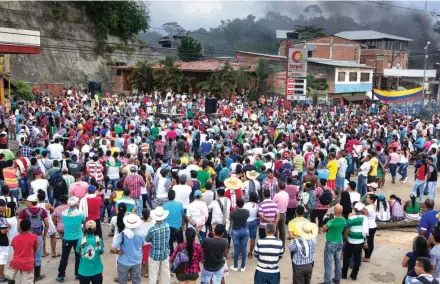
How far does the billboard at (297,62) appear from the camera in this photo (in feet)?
59.1

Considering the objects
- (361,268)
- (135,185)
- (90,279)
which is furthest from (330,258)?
(135,185)

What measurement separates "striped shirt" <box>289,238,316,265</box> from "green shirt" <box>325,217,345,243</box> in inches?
27.5

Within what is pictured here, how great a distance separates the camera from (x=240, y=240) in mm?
7699

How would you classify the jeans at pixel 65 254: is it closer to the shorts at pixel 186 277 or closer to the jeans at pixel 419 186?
the shorts at pixel 186 277

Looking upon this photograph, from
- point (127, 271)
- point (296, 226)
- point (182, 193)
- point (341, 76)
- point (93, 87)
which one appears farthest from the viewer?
point (341, 76)

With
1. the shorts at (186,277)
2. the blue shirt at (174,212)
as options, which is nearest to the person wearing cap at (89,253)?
the shorts at (186,277)

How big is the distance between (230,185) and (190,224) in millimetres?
1197

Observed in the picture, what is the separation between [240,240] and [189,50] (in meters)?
42.3

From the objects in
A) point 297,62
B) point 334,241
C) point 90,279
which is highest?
point 297,62

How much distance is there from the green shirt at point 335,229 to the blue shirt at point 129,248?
9.70 ft

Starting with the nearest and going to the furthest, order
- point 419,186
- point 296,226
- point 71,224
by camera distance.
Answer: point 296,226
point 71,224
point 419,186

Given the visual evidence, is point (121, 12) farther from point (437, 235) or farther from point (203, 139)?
point (437, 235)

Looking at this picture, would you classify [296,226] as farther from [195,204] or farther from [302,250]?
[195,204]

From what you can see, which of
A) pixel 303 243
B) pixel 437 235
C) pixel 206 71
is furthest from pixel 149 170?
pixel 206 71
